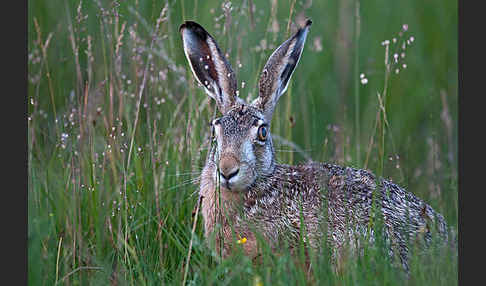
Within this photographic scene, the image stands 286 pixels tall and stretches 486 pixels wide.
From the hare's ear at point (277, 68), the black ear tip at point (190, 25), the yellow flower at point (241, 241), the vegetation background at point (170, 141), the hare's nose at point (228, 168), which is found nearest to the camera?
the vegetation background at point (170, 141)

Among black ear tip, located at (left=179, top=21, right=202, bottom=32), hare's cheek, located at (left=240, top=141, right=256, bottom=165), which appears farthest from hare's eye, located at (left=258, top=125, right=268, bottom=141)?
black ear tip, located at (left=179, top=21, right=202, bottom=32)

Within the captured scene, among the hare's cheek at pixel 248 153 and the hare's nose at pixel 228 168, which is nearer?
the hare's nose at pixel 228 168

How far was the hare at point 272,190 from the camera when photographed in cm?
564

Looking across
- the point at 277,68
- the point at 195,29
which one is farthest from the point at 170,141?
the point at 277,68

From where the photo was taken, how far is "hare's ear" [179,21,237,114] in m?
6.32

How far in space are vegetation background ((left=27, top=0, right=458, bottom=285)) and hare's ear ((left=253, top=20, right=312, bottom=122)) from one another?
0.31 metres

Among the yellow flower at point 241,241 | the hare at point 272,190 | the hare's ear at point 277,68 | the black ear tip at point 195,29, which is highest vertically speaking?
the black ear tip at point 195,29

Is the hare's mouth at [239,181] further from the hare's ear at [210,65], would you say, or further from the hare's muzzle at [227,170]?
the hare's ear at [210,65]

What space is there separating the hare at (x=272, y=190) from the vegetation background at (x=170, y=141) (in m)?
0.23

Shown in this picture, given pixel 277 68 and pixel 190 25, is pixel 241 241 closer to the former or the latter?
pixel 277 68

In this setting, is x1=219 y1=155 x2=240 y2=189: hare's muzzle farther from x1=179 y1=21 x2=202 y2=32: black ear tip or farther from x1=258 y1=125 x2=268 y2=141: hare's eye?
x1=179 y1=21 x2=202 y2=32: black ear tip

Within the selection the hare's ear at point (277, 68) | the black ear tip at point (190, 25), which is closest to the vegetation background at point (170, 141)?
the black ear tip at point (190, 25)

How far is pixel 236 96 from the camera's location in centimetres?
643

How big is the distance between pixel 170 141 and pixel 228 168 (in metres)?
1.47
